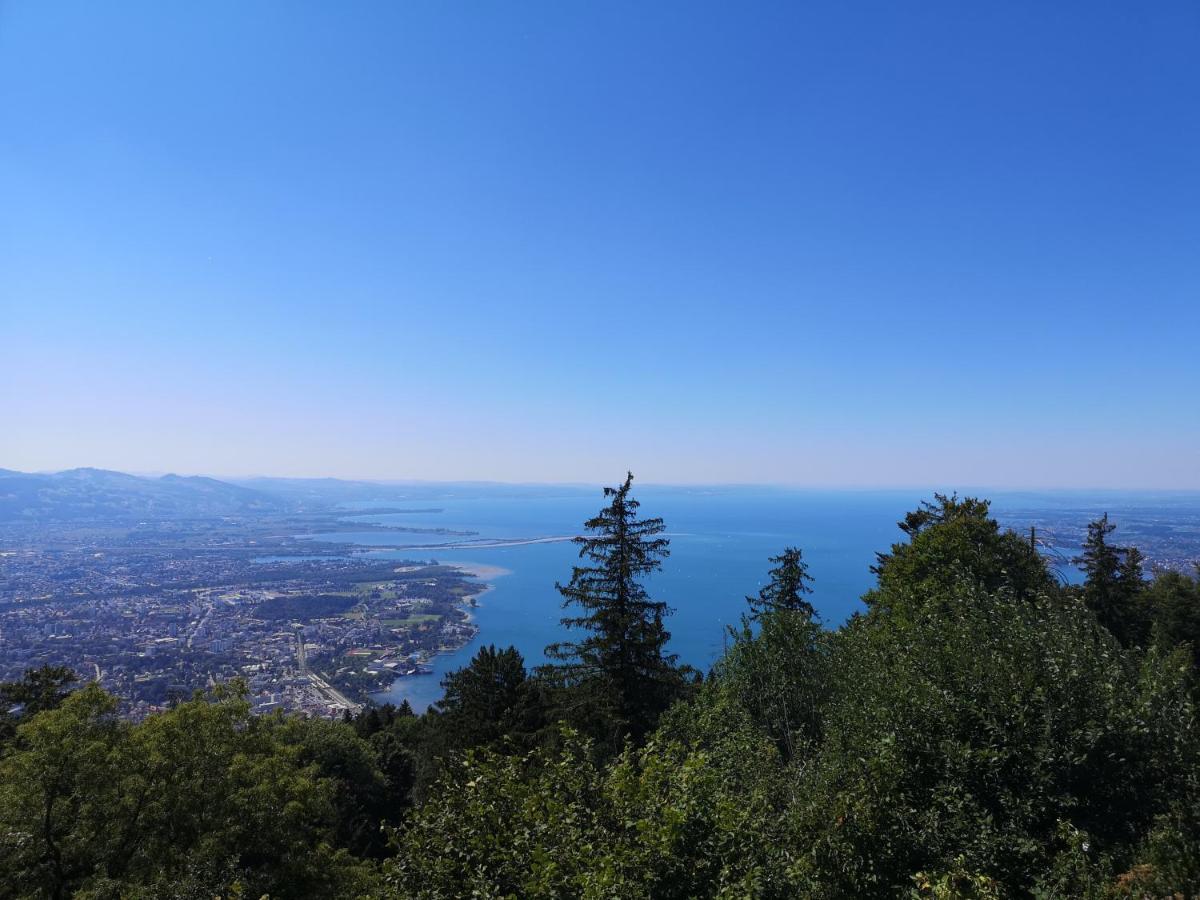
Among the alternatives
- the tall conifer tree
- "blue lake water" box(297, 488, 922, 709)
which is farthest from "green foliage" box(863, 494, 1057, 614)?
"blue lake water" box(297, 488, 922, 709)

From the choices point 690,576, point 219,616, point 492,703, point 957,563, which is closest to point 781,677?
point 957,563

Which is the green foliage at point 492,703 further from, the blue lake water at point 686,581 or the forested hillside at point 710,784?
the blue lake water at point 686,581

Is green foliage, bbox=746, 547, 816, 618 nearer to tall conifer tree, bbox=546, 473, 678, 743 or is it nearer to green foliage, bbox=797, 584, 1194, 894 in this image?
tall conifer tree, bbox=546, 473, 678, 743

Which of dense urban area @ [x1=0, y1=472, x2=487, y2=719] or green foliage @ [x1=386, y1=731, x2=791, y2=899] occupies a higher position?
green foliage @ [x1=386, y1=731, x2=791, y2=899]

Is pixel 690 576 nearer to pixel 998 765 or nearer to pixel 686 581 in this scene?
pixel 686 581

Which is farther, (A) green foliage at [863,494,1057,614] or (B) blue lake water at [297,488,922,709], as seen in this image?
(B) blue lake water at [297,488,922,709]

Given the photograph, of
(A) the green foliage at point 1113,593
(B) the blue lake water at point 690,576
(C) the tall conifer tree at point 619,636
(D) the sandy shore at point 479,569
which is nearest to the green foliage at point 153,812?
(C) the tall conifer tree at point 619,636
